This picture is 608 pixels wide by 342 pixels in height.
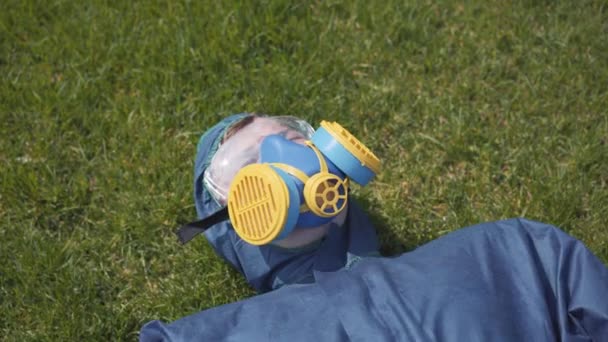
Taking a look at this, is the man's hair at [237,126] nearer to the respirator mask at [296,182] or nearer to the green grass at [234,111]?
the respirator mask at [296,182]

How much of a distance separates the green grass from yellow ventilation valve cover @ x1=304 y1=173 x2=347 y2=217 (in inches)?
23.5

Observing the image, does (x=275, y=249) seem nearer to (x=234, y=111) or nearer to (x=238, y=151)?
(x=238, y=151)

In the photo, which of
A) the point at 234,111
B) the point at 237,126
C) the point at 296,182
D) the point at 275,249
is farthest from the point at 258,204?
the point at 234,111

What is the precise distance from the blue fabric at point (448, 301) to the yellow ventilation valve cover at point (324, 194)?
16cm

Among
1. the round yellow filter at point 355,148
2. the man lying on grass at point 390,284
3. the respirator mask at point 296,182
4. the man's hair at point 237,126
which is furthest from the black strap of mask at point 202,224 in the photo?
the round yellow filter at point 355,148

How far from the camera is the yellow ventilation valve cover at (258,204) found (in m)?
A: 1.74

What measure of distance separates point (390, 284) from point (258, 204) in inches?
14.5

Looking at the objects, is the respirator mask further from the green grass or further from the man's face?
the green grass

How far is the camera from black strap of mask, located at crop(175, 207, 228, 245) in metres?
2.01

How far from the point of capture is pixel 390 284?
1723 millimetres

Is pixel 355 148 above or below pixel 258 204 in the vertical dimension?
above

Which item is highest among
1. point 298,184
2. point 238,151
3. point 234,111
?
point 298,184

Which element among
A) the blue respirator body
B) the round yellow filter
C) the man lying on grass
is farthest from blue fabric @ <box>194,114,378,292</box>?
the round yellow filter

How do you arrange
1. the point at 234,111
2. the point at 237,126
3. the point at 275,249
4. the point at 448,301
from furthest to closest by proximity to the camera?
the point at 234,111 → the point at 237,126 → the point at 275,249 → the point at 448,301
